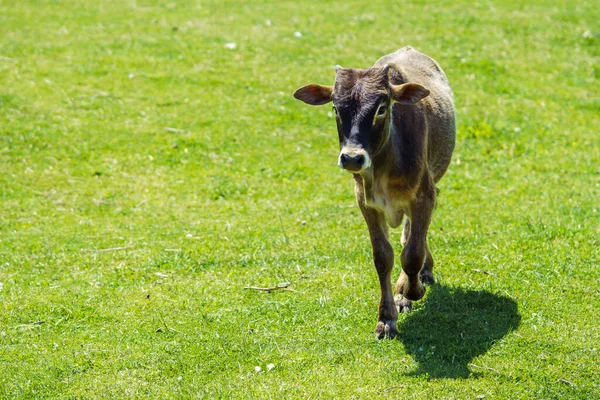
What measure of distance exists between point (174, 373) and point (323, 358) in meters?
1.53

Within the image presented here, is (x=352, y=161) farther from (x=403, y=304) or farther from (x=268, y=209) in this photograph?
(x=268, y=209)

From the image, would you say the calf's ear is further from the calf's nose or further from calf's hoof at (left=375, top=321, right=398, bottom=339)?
calf's hoof at (left=375, top=321, right=398, bottom=339)

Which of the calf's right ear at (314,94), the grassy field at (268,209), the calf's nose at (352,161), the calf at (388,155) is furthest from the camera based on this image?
the calf's right ear at (314,94)

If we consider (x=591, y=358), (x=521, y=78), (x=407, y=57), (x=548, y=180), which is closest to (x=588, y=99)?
(x=521, y=78)

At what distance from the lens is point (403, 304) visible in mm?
9969

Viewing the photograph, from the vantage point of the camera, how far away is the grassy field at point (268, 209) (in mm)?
8797

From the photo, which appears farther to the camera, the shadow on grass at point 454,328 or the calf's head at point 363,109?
the shadow on grass at point 454,328

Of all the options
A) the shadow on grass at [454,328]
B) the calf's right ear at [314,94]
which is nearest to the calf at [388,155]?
the calf's right ear at [314,94]

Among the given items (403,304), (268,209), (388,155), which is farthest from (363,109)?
(268,209)

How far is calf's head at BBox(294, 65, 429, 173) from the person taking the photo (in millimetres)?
8297

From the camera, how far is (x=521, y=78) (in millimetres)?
18859

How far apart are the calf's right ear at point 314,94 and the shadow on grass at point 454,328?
104 inches

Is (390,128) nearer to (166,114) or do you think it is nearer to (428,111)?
(428,111)

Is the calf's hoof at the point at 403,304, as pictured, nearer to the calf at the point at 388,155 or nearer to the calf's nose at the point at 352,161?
the calf at the point at 388,155
